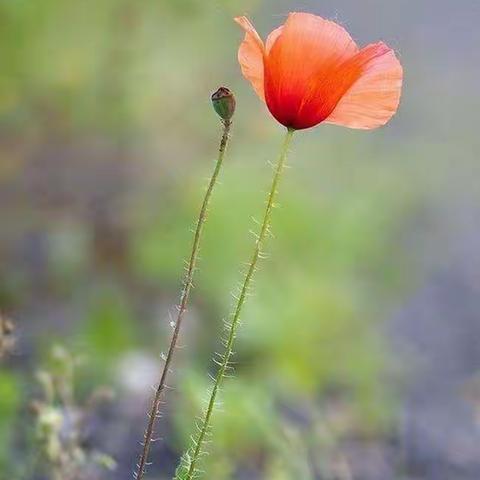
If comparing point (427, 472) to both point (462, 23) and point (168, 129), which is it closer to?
point (168, 129)

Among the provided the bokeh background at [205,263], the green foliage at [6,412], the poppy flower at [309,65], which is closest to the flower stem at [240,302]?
the poppy flower at [309,65]

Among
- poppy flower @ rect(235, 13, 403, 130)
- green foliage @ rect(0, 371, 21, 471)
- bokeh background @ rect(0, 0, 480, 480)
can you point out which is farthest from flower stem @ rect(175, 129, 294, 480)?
bokeh background @ rect(0, 0, 480, 480)

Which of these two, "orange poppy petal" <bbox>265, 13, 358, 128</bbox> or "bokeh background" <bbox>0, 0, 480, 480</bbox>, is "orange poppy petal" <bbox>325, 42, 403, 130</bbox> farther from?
"bokeh background" <bbox>0, 0, 480, 480</bbox>

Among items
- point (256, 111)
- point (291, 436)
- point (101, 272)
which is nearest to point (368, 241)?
point (256, 111)

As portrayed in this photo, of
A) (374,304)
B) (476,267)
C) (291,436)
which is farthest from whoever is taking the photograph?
(476,267)

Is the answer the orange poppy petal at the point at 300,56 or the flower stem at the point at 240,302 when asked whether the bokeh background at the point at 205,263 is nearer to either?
the flower stem at the point at 240,302

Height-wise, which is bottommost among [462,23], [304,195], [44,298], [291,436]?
[44,298]

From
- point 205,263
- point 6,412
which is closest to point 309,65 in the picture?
point 6,412

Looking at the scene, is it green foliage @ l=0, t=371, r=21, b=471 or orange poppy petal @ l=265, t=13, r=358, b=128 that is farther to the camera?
green foliage @ l=0, t=371, r=21, b=471
